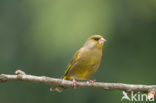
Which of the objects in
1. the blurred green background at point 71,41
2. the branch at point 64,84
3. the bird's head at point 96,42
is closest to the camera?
the branch at point 64,84

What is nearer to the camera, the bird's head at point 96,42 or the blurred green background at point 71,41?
the bird's head at point 96,42

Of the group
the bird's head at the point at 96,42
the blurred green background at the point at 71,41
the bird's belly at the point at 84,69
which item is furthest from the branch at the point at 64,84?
the blurred green background at the point at 71,41

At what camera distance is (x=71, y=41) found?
10914mm

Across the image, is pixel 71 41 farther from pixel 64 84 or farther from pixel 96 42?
pixel 64 84

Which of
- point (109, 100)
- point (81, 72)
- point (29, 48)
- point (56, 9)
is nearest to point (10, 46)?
point (29, 48)

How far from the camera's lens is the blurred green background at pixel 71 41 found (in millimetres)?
A: 11320

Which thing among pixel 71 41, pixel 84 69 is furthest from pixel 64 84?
pixel 71 41

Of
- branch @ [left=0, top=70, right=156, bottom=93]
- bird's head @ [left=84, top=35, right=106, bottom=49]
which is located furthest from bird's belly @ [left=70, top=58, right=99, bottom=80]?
branch @ [left=0, top=70, right=156, bottom=93]

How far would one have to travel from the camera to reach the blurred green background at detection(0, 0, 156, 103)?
1132 centimetres

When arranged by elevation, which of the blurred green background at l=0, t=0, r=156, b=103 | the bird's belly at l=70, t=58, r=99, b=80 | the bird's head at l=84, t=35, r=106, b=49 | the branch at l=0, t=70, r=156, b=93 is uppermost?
the blurred green background at l=0, t=0, r=156, b=103

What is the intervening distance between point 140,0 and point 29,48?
2633 mm

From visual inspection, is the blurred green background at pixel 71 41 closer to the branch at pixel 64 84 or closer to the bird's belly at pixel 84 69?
the bird's belly at pixel 84 69

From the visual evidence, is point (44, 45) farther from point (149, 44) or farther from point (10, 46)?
point (149, 44)

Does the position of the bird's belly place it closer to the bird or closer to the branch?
the bird
